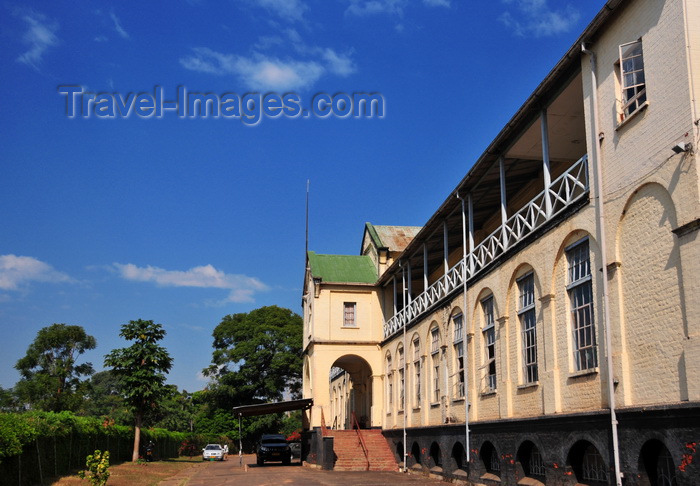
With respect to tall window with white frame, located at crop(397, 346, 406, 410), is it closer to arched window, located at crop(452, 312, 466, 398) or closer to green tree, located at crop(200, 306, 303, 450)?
arched window, located at crop(452, 312, 466, 398)

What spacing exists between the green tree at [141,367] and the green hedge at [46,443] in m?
4.06

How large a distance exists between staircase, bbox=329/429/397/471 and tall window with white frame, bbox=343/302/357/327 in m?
5.90

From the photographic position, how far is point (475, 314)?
21.3 meters

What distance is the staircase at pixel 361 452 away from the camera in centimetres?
3044

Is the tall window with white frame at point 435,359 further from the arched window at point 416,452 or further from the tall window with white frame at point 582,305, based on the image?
the tall window with white frame at point 582,305

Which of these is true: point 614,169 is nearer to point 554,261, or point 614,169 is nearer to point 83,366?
point 554,261

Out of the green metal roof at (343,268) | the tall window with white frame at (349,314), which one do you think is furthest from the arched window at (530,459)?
the green metal roof at (343,268)

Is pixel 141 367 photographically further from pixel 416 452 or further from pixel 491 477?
pixel 491 477

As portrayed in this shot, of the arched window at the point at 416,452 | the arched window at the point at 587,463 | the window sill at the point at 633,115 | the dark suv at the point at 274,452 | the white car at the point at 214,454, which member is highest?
the window sill at the point at 633,115

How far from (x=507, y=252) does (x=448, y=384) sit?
22.5ft

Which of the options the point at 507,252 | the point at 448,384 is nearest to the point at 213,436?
the point at 448,384

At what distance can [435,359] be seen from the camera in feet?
85.6

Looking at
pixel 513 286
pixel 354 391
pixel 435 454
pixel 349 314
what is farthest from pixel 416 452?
pixel 354 391

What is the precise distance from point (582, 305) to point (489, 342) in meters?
6.13
